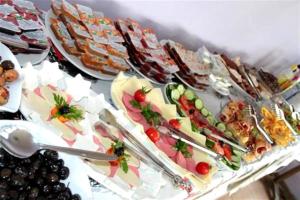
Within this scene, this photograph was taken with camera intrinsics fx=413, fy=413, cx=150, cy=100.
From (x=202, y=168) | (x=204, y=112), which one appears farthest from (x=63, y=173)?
(x=204, y=112)

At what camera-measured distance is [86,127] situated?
96cm

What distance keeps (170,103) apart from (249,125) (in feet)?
1.17

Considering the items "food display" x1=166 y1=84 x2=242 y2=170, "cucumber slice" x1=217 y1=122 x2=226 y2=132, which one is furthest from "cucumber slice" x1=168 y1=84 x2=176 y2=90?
"cucumber slice" x1=217 y1=122 x2=226 y2=132

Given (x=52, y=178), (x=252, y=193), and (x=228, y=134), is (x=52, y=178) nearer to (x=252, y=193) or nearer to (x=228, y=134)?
(x=228, y=134)

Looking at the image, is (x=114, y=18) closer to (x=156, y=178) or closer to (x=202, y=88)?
(x=202, y=88)

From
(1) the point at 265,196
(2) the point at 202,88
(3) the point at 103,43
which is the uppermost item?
(3) the point at 103,43

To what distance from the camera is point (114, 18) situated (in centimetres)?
151

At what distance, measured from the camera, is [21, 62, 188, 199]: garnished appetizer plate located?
90 centimetres

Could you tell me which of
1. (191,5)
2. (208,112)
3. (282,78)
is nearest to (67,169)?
(208,112)

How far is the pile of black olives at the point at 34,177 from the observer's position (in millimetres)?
693

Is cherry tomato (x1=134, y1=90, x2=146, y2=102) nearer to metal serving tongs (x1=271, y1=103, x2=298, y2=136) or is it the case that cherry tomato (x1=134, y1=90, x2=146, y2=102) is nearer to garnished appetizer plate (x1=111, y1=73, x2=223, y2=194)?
garnished appetizer plate (x1=111, y1=73, x2=223, y2=194)

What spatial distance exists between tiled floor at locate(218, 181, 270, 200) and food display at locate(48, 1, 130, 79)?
1504 millimetres

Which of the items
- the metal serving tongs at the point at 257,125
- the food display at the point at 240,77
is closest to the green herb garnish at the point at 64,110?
the metal serving tongs at the point at 257,125

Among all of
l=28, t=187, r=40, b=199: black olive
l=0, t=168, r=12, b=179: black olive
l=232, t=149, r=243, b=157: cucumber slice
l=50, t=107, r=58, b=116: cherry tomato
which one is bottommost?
l=232, t=149, r=243, b=157: cucumber slice
